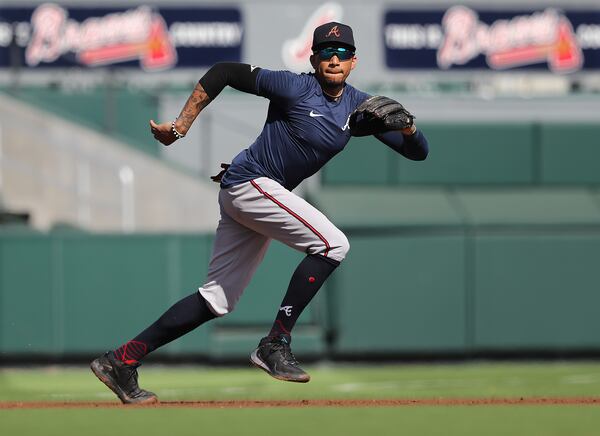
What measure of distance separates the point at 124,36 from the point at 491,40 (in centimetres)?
707

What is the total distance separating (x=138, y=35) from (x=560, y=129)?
32.3ft

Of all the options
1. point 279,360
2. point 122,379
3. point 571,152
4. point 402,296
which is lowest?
point 402,296

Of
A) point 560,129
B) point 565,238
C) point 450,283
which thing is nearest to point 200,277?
point 450,283

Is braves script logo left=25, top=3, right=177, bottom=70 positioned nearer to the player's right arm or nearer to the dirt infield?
the dirt infield

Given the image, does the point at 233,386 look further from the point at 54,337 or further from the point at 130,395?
the point at 130,395

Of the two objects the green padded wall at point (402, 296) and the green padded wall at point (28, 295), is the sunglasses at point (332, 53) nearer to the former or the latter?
the green padded wall at point (402, 296)

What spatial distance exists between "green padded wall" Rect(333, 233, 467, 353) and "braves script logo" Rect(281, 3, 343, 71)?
400 inches

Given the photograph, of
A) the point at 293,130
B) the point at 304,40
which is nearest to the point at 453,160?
the point at 304,40

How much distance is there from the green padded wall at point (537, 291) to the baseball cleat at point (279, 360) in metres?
7.31

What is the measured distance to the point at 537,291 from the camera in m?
13.6

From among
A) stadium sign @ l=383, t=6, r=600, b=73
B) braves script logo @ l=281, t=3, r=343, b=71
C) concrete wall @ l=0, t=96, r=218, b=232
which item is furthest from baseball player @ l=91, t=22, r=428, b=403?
stadium sign @ l=383, t=6, r=600, b=73

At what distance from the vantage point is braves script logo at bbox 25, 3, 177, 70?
75.5 feet

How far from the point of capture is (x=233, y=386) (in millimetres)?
11289

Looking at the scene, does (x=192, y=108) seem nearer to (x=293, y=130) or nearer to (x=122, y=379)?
(x=293, y=130)
